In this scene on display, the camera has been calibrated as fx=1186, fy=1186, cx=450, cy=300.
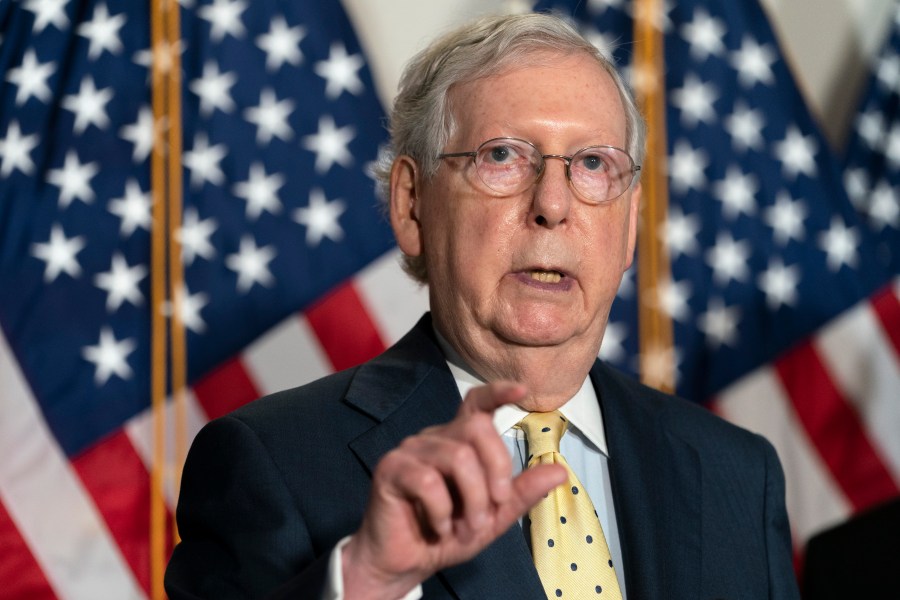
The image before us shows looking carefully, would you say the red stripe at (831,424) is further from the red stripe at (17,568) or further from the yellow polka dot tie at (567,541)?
the red stripe at (17,568)

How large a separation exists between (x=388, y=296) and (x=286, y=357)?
1.09 feet

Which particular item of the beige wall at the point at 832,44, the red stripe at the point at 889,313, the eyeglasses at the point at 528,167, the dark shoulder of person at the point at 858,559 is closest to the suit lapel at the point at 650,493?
the eyeglasses at the point at 528,167

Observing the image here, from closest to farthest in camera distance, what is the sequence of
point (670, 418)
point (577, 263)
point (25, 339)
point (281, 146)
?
point (577, 263)
point (670, 418)
point (25, 339)
point (281, 146)

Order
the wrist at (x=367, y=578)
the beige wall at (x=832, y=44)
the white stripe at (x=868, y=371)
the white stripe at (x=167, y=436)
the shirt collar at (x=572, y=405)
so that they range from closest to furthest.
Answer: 1. the wrist at (x=367, y=578)
2. the shirt collar at (x=572, y=405)
3. the white stripe at (x=167, y=436)
4. the white stripe at (x=868, y=371)
5. the beige wall at (x=832, y=44)

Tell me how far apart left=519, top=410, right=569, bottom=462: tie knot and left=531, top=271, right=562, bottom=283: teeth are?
0.21m

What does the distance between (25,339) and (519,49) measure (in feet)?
5.92

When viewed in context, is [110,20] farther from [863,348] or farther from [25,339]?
[863,348]

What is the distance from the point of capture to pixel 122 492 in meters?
3.15

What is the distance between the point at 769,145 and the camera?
3.52 meters

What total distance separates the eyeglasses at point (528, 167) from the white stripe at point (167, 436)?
1.64 m

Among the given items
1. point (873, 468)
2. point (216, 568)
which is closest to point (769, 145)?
point (873, 468)

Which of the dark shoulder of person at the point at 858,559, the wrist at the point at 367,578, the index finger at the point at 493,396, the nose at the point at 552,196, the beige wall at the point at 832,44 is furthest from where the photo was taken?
the beige wall at the point at 832,44

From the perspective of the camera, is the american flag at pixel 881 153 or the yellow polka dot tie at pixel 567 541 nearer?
the yellow polka dot tie at pixel 567 541

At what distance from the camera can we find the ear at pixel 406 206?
197cm
